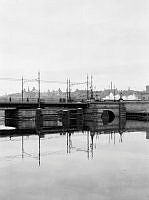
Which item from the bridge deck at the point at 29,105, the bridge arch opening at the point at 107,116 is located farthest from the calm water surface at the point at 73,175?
the bridge arch opening at the point at 107,116

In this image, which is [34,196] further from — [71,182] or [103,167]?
[103,167]

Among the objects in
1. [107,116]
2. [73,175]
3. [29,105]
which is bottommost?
[107,116]

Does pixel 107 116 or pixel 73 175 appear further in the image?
pixel 107 116

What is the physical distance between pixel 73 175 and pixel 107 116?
59.0m

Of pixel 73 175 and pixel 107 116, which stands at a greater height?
pixel 73 175

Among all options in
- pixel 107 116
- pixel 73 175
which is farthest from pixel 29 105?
pixel 73 175

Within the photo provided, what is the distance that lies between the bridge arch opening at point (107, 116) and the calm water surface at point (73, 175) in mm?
45814

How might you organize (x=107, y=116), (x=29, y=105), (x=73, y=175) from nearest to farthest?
1. (x=73, y=175)
2. (x=29, y=105)
3. (x=107, y=116)

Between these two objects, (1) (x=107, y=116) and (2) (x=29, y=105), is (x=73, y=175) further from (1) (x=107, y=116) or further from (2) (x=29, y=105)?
(1) (x=107, y=116)

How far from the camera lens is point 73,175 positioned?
18594mm

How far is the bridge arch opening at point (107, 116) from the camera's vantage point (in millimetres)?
75125

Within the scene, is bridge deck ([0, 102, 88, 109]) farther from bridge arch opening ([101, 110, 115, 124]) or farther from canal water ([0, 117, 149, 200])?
canal water ([0, 117, 149, 200])

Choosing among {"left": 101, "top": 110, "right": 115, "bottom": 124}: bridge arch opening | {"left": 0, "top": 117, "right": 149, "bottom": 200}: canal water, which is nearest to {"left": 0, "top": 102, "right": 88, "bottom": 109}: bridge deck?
{"left": 101, "top": 110, "right": 115, "bottom": 124}: bridge arch opening

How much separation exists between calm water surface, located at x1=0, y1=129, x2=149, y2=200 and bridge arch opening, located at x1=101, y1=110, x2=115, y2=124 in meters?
45.8
